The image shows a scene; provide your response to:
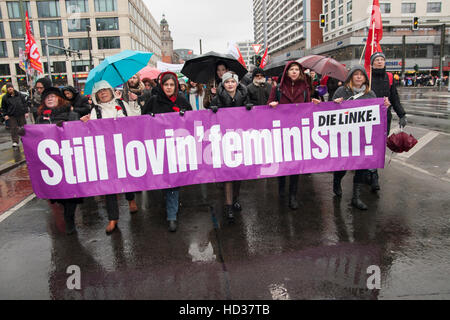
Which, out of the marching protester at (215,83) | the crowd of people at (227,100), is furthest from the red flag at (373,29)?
the marching protester at (215,83)

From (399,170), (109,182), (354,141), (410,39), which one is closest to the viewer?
(109,182)

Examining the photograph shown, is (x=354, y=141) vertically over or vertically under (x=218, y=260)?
over

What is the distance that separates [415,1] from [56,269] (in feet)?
276

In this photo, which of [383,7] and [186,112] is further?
[383,7]

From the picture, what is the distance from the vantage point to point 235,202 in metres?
5.21

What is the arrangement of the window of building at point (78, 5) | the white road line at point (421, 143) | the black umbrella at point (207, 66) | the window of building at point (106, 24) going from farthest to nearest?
the window of building at point (106, 24)
the window of building at point (78, 5)
the white road line at point (421, 143)
the black umbrella at point (207, 66)

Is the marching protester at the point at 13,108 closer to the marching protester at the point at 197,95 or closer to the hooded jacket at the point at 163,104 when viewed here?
the marching protester at the point at 197,95

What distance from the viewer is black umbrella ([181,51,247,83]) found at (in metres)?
6.56

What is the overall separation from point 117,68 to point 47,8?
240 ft

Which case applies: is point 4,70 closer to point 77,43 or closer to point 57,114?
point 77,43

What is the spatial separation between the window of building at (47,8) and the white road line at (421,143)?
236 feet

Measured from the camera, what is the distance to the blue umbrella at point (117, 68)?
464 centimetres
